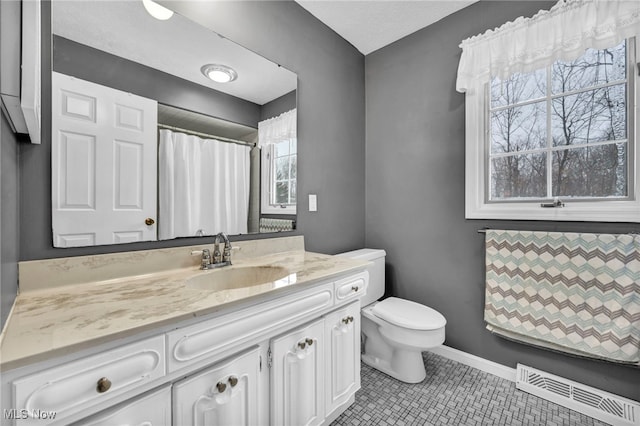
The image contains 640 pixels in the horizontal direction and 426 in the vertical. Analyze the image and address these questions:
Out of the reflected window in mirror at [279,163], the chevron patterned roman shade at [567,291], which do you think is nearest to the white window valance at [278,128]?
the reflected window in mirror at [279,163]

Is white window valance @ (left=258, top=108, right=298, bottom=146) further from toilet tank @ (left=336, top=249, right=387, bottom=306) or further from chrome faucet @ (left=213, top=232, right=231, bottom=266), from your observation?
toilet tank @ (left=336, top=249, right=387, bottom=306)

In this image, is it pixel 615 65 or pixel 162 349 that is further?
pixel 615 65

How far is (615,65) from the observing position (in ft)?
4.80

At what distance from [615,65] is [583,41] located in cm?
25

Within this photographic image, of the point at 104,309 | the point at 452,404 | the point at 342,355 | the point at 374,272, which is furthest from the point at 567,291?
the point at 104,309

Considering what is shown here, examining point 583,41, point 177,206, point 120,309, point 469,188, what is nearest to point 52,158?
point 177,206

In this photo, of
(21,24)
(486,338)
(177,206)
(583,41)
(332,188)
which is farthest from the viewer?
(332,188)

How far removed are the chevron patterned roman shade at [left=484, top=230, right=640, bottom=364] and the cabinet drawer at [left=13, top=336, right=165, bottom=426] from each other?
186cm

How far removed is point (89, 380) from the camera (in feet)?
2.03

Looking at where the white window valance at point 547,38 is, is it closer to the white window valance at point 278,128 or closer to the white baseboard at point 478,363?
the white window valance at point 278,128

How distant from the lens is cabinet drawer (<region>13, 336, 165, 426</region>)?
0.55 meters

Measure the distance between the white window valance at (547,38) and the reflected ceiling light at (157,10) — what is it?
1.75 metres

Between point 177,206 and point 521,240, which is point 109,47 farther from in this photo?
point 521,240

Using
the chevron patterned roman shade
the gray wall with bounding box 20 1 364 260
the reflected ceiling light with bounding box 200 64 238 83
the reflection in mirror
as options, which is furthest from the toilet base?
the reflected ceiling light with bounding box 200 64 238 83
